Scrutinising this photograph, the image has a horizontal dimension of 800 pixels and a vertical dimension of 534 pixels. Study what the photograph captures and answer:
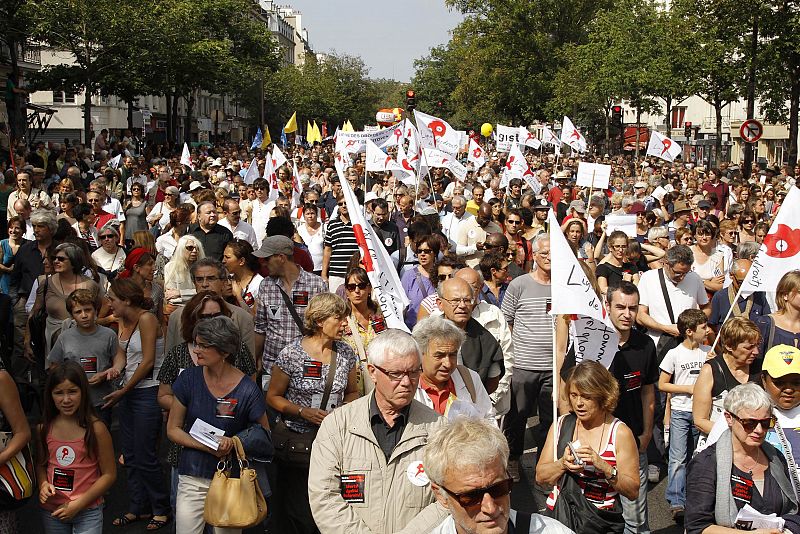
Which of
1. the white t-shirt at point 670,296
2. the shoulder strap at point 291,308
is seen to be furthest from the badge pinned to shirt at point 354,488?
the white t-shirt at point 670,296

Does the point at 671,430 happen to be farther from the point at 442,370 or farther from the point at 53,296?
the point at 53,296

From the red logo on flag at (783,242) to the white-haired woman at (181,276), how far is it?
4298 millimetres

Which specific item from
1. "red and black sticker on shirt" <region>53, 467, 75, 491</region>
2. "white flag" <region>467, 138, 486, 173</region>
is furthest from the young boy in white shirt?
"white flag" <region>467, 138, 486, 173</region>

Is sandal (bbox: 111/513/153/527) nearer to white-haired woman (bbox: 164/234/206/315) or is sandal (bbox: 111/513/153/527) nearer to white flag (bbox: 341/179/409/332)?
white-haired woman (bbox: 164/234/206/315)

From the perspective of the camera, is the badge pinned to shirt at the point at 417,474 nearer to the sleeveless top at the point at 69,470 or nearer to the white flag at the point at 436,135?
the sleeveless top at the point at 69,470

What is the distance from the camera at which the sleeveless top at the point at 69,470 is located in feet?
17.1

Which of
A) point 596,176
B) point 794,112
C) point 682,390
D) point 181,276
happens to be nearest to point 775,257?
point 682,390

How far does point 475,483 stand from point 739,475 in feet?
6.24

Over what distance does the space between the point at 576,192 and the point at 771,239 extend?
44.4 ft

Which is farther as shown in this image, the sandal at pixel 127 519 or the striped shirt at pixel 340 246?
the striped shirt at pixel 340 246

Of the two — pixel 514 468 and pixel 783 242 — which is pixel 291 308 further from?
pixel 783 242

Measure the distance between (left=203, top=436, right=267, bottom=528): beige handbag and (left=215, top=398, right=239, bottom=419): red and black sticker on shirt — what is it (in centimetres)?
26

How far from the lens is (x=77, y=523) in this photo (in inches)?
207

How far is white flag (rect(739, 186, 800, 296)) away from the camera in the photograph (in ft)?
22.7
